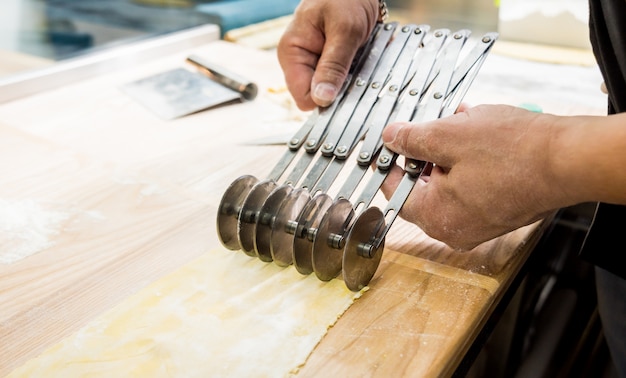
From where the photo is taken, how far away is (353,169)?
1071mm

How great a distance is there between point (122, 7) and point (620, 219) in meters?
2.05

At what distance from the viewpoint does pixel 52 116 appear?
1627mm

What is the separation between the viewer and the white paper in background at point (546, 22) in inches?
85.2

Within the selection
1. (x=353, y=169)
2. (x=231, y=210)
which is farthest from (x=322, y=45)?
(x=231, y=210)

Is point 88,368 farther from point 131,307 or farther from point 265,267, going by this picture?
point 265,267

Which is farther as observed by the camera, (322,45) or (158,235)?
(322,45)

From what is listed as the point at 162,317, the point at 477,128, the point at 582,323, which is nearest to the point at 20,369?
the point at 162,317

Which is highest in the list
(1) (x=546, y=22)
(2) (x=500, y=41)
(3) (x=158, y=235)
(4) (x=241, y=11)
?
(1) (x=546, y=22)

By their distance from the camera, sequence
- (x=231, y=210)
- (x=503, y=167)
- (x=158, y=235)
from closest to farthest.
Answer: (x=503, y=167) → (x=231, y=210) → (x=158, y=235)

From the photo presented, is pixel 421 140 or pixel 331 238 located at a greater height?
pixel 421 140

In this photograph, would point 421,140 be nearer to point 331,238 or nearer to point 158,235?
point 331,238

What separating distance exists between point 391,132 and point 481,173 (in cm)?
19

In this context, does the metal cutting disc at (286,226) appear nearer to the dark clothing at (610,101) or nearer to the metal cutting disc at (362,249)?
the metal cutting disc at (362,249)

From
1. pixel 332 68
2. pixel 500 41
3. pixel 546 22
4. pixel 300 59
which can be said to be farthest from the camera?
pixel 500 41
